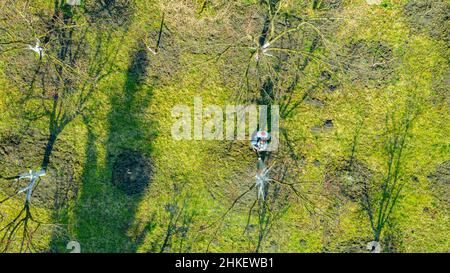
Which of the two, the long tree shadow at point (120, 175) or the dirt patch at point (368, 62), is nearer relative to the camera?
the dirt patch at point (368, 62)

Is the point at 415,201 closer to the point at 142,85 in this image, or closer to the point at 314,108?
the point at 314,108

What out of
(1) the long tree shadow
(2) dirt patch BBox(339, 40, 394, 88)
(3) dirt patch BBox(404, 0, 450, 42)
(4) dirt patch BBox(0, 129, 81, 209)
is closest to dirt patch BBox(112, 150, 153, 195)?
(1) the long tree shadow

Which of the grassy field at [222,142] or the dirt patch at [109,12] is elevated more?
the dirt patch at [109,12]

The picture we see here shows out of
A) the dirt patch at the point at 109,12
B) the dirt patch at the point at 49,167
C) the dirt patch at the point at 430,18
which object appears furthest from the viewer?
the dirt patch at the point at 49,167

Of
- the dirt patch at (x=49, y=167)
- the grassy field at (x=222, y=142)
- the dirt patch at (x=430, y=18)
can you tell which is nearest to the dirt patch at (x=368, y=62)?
the grassy field at (x=222, y=142)

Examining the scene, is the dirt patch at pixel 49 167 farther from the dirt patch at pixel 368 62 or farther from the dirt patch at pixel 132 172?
the dirt patch at pixel 368 62

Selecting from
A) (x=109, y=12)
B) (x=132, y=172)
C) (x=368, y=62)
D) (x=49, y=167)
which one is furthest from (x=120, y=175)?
(x=368, y=62)

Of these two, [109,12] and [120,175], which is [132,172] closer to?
[120,175]
